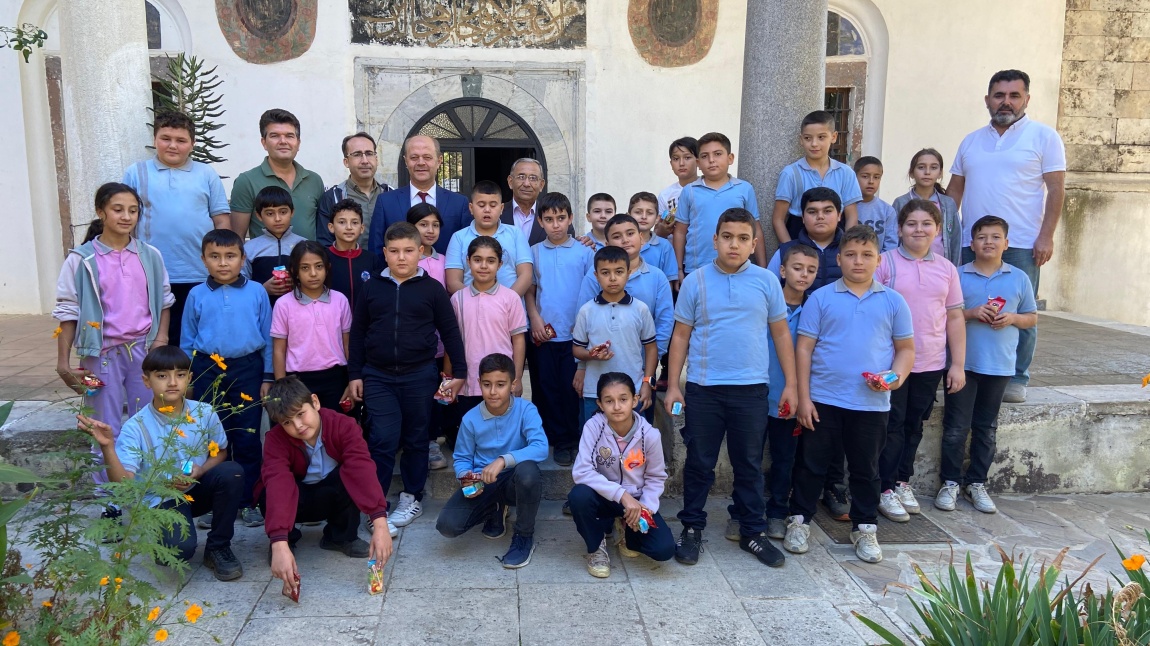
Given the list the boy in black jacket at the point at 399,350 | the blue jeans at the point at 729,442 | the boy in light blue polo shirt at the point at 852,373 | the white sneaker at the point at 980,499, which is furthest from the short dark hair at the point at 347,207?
the white sneaker at the point at 980,499

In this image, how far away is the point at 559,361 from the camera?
4.23 m

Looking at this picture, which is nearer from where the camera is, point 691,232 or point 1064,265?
point 691,232

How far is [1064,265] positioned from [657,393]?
7063 mm

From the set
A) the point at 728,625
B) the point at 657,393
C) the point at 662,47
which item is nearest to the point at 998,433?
the point at 657,393

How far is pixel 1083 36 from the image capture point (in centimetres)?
870

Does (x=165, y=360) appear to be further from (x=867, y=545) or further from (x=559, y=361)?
(x=867, y=545)

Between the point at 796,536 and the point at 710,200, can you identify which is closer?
the point at 796,536

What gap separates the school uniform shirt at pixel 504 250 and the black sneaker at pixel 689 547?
156cm

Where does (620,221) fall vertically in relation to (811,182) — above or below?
below

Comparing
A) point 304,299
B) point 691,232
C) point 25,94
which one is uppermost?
point 25,94

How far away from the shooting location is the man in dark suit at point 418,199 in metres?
4.25

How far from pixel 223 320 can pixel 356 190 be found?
1136 millimetres

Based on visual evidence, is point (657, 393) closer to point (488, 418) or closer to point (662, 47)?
point (488, 418)

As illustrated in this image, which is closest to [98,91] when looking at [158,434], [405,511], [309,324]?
[309,324]
